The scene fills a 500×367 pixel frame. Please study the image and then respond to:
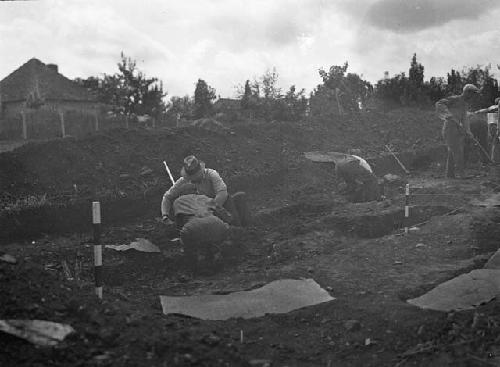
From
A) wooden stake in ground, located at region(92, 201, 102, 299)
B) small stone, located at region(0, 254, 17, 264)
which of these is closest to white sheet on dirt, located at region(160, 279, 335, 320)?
wooden stake in ground, located at region(92, 201, 102, 299)

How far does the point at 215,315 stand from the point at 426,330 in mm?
1930

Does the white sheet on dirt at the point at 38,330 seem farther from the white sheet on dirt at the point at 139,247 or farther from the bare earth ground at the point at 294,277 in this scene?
the white sheet on dirt at the point at 139,247

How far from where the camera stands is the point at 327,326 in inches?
193

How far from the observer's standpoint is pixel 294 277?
6.39 meters

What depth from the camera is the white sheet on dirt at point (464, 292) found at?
5073 millimetres

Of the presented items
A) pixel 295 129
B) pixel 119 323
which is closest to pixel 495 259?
pixel 119 323

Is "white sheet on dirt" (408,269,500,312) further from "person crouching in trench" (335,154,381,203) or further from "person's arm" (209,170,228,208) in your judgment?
"person crouching in trench" (335,154,381,203)

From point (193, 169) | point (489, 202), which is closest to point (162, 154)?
point (193, 169)

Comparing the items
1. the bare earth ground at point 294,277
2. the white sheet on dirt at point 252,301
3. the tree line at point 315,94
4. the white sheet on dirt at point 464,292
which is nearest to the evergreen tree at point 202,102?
the tree line at point 315,94

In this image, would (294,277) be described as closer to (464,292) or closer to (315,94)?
(464,292)

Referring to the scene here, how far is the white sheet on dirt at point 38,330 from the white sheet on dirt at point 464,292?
3185 millimetres

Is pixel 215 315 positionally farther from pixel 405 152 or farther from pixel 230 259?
pixel 405 152

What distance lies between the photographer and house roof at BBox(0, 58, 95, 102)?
3366 cm

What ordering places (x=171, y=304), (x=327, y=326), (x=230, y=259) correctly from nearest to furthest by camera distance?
1. (x=327, y=326)
2. (x=171, y=304)
3. (x=230, y=259)
